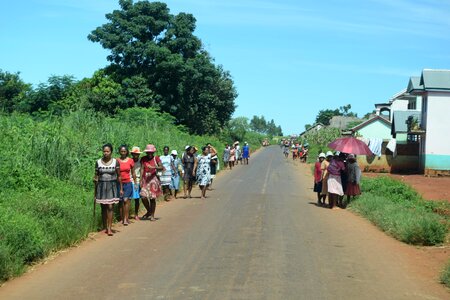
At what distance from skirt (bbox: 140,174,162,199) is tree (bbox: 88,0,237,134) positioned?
90.6ft

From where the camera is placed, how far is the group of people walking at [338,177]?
16.6m

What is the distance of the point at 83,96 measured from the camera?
1496 inches

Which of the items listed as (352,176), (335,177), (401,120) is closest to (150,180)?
(335,177)

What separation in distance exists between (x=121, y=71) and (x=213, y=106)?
11.6 meters

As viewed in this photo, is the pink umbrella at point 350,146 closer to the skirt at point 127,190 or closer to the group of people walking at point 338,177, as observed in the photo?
the group of people walking at point 338,177

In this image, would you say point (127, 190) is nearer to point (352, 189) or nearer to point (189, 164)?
point (189, 164)

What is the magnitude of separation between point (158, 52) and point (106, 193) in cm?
3043

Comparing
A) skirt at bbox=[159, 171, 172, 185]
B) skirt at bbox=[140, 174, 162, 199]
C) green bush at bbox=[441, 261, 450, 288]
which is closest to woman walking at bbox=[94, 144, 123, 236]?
skirt at bbox=[140, 174, 162, 199]

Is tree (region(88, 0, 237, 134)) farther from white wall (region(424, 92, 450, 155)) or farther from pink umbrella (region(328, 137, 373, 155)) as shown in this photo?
pink umbrella (region(328, 137, 373, 155))

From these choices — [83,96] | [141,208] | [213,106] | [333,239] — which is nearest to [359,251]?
[333,239]

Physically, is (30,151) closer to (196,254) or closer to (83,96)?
(196,254)

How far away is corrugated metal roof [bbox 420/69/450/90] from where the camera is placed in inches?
1489

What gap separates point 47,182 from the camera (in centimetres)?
1334

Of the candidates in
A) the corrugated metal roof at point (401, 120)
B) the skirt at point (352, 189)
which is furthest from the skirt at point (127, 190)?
the corrugated metal roof at point (401, 120)
